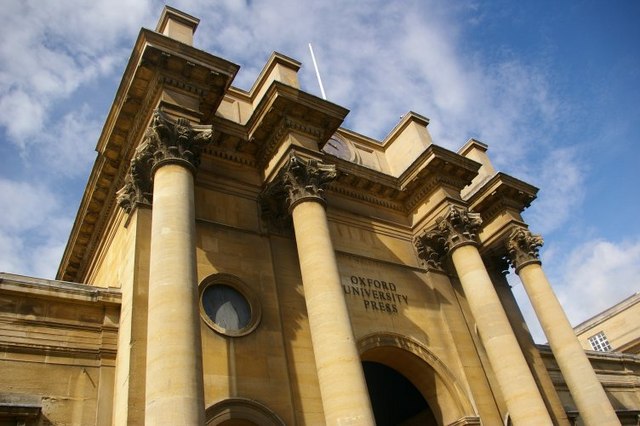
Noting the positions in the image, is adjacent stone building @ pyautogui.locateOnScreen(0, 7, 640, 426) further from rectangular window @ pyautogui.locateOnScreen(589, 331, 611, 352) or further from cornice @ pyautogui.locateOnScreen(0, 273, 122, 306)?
rectangular window @ pyautogui.locateOnScreen(589, 331, 611, 352)

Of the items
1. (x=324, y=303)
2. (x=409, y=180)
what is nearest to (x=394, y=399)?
(x=409, y=180)

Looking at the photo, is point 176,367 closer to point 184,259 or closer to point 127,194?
point 184,259

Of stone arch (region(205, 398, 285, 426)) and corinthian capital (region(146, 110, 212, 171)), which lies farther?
corinthian capital (region(146, 110, 212, 171))

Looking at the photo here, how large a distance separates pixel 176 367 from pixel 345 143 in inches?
460

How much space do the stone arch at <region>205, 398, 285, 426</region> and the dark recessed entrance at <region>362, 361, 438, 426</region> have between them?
565cm

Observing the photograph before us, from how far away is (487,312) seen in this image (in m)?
14.6

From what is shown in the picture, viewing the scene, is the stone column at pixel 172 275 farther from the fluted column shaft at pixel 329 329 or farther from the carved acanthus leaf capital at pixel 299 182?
the fluted column shaft at pixel 329 329

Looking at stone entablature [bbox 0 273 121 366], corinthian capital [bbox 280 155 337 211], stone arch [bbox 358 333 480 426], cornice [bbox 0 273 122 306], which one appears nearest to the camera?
stone entablature [bbox 0 273 121 366]

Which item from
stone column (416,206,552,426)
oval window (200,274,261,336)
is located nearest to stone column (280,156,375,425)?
oval window (200,274,261,336)

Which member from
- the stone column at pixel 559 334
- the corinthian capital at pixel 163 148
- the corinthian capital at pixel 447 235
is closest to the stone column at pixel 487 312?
the corinthian capital at pixel 447 235

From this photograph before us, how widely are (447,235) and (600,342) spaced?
3119cm

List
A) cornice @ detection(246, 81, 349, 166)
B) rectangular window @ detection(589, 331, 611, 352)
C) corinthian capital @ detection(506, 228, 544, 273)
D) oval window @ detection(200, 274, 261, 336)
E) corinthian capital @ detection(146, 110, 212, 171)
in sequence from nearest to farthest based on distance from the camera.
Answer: corinthian capital @ detection(146, 110, 212, 171) → oval window @ detection(200, 274, 261, 336) → cornice @ detection(246, 81, 349, 166) → corinthian capital @ detection(506, 228, 544, 273) → rectangular window @ detection(589, 331, 611, 352)

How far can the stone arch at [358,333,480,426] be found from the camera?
14008 millimetres

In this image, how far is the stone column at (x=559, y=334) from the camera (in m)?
15.4
